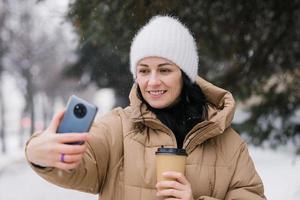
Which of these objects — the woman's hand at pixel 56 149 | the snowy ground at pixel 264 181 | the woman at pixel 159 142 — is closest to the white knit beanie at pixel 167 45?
the woman at pixel 159 142

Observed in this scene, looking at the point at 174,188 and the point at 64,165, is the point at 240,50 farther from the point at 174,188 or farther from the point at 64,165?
the point at 64,165

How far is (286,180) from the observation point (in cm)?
888

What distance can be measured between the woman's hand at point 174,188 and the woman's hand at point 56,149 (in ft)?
1.06

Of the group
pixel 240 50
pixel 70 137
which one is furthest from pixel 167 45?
pixel 240 50

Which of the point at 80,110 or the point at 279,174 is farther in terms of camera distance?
the point at 279,174

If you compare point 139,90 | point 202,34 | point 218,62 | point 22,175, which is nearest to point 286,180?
point 218,62

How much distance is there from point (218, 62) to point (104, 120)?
609cm

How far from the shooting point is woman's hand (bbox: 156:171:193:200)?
1.71 metres

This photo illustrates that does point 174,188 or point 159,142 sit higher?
point 159,142

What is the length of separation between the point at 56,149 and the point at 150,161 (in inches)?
18.8

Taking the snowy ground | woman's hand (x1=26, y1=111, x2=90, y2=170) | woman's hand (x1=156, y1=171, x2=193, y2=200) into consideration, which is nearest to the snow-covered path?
the snowy ground

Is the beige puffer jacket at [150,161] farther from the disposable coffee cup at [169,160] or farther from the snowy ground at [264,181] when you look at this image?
the snowy ground at [264,181]

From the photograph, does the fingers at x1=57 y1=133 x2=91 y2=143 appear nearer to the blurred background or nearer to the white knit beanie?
the white knit beanie

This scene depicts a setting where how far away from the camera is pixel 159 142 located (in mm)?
1936
